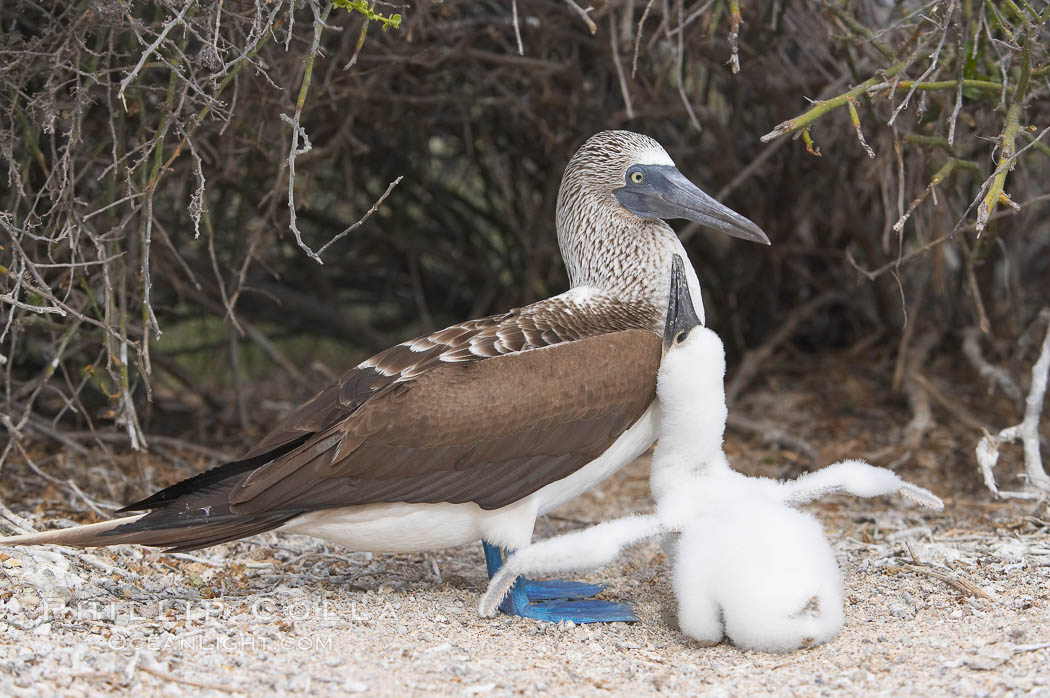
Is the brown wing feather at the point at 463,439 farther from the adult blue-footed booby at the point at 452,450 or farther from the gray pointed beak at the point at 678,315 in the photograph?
the gray pointed beak at the point at 678,315

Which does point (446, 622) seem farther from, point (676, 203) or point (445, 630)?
point (676, 203)

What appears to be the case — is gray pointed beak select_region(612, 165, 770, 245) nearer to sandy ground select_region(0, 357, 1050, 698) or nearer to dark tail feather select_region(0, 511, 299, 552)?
sandy ground select_region(0, 357, 1050, 698)

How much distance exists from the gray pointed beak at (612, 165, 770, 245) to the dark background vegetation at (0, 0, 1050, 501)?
32 centimetres

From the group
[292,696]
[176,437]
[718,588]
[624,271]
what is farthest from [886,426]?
[292,696]

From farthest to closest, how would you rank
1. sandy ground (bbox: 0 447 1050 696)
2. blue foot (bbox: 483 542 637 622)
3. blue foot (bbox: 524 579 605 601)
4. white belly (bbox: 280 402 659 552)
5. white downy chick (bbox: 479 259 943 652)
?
1. blue foot (bbox: 524 579 605 601)
2. blue foot (bbox: 483 542 637 622)
3. white belly (bbox: 280 402 659 552)
4. white downy chick (bbox: 479 259 943 652)
5. sandy ground (bbox: 0 447 1050 696)

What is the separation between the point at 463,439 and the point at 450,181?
12.2 ft

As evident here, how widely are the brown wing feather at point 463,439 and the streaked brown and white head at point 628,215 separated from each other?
57cm

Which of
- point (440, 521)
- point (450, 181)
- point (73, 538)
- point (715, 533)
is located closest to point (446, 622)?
point (440, 521)

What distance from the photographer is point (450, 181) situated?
676 cm

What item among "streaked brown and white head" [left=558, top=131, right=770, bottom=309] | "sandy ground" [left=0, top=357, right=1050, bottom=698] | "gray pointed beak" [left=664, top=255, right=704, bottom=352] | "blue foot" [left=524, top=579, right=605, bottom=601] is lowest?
"blue foot" [left=524, top=579, right=605, bottom=601]

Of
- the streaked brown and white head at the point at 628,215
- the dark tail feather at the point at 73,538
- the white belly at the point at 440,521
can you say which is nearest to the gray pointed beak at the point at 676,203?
the streaked brown and white head at the point at 628,215

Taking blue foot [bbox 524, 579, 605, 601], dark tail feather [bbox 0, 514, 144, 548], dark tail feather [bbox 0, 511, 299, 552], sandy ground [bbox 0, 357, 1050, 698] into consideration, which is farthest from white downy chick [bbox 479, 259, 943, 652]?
dark tail feather [bbox 0, 514, 144, 548]

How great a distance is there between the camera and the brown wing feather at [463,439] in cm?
327

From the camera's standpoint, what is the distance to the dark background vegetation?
372 cm
